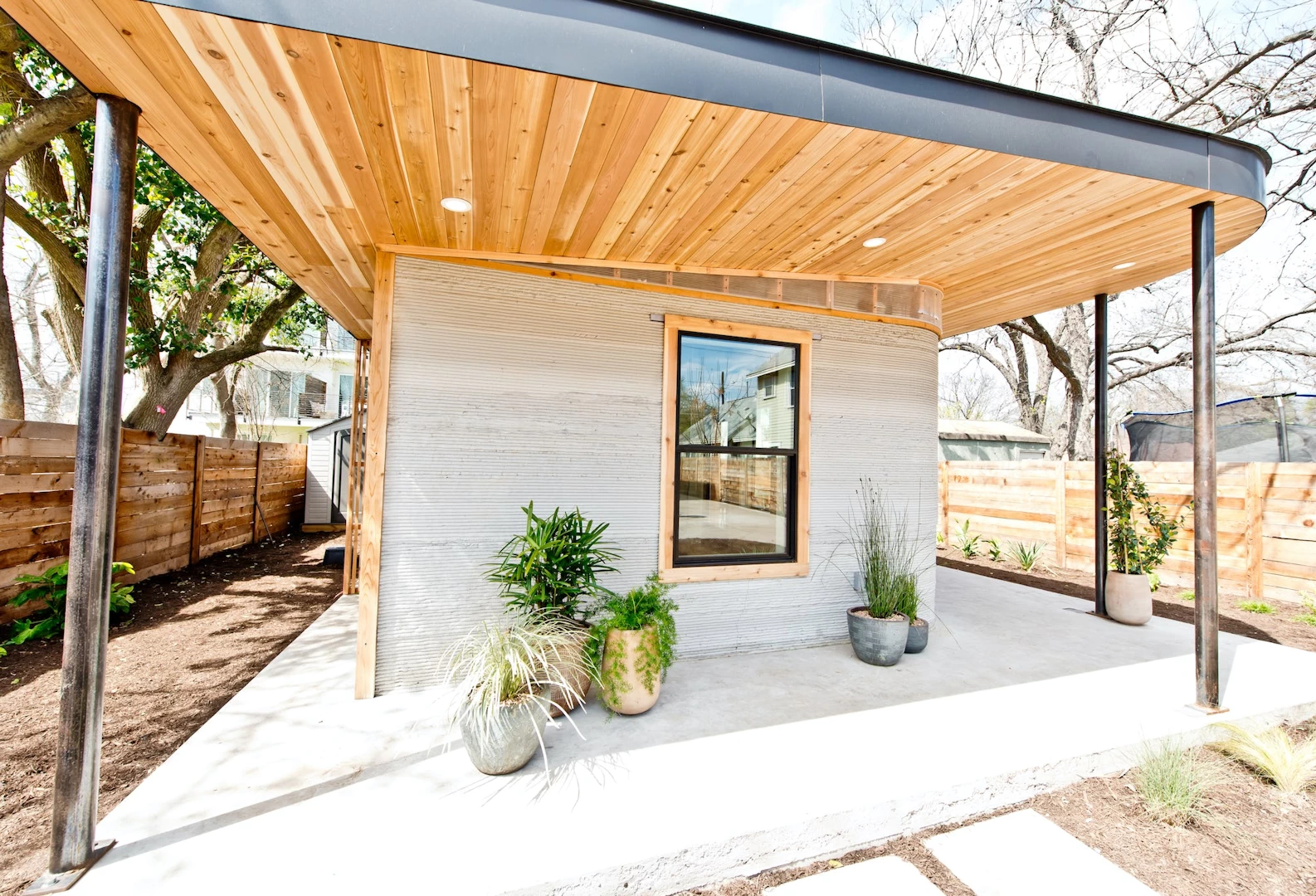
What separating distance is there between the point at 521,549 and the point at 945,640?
9.45ft

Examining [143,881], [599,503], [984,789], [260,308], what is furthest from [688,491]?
[260,308]

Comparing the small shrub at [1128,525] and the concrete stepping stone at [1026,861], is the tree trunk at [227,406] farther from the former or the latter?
the small shrub at [1128,525]

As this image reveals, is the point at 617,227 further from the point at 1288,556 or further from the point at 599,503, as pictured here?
the point at 1288,556

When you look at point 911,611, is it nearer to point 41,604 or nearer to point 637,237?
point 637,237

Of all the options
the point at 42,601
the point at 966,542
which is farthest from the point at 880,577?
the point at 42,601

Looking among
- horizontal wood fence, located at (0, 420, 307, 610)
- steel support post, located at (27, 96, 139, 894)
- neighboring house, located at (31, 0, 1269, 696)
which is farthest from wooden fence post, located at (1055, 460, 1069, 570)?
horizontal wood fence, located at (0, 420, 307, 610)

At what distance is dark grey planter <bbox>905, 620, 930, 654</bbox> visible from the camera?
345cm

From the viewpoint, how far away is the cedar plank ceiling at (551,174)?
5.07 feet

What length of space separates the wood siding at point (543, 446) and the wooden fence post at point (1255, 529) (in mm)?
3956

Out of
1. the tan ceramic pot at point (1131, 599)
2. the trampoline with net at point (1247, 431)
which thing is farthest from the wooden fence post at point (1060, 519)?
the tan ceramic pot at point (1131, 599)

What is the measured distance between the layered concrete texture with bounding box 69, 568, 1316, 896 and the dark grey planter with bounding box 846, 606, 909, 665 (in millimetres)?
96

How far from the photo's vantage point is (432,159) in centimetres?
201

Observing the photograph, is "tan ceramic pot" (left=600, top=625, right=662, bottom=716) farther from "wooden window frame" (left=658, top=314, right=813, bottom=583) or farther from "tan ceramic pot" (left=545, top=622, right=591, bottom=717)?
"wooden window frame" (left=658, top=314, right=813, bottom=583)

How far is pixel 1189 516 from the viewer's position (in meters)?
5.15
